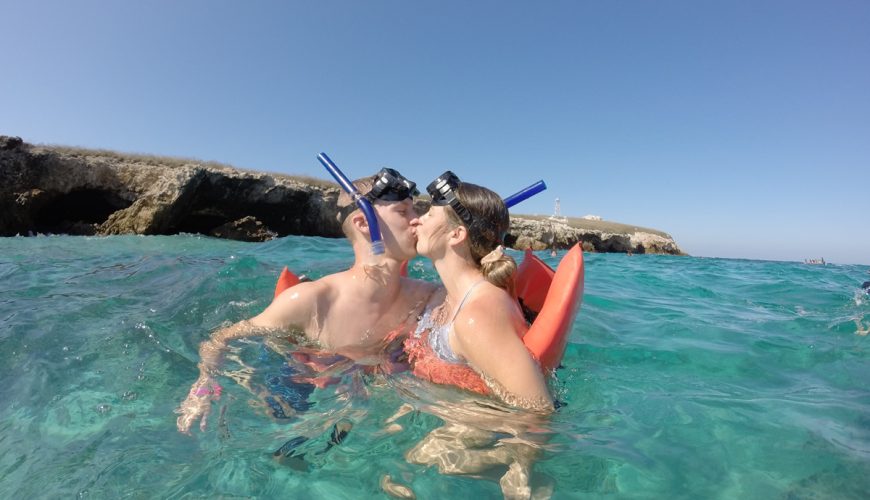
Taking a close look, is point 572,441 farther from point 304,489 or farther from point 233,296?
point 233,296

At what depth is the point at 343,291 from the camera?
316 centimetres

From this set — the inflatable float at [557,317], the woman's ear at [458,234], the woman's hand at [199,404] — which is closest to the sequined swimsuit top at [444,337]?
the woman's ear at [458,234]

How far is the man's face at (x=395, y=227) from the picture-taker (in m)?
3.15

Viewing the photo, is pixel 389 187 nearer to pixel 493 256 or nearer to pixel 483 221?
pixel 483 221

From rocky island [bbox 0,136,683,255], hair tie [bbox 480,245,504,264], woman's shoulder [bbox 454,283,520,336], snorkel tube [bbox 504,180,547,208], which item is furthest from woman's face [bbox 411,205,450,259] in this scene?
rocky island [bbox 0,136,683,255]

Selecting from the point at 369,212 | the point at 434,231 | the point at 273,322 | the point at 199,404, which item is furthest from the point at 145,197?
the point at 434,231

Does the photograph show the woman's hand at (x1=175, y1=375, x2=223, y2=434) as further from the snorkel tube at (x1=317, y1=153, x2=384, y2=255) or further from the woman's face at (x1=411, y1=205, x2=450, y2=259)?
the woman's face at (x1=411, y1=205, x2=450, y2=259)

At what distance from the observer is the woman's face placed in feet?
8.61

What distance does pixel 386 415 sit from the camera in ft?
7.75

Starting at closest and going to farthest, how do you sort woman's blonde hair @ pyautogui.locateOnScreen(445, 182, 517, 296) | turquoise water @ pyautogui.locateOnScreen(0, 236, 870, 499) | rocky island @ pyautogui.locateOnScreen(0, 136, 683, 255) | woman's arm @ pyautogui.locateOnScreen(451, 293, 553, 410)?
turquoise water @ pyautogui.locateOnScreen(0, 236, 870, 499) < woman's arm @ pyautogui.locateOnScreen(451, 293, 553, 410) < woman's blonde hair @ pyautogui.locateOnScreen(445, 182, 517, 296) < rocky island @ pyautogui.locateOnScreen(0, 136, 683, 255)

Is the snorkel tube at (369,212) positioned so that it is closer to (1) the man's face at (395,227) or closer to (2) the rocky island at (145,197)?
(1) the man's face at (395,227)

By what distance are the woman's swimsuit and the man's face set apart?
51 centimetres

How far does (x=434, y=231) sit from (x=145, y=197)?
17.8m

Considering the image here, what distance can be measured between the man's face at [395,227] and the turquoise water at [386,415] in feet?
2.89
